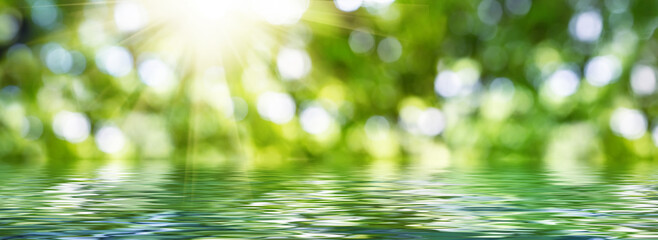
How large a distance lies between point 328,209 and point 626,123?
44.9ft

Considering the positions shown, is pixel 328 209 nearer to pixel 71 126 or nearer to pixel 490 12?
pixel 71 126

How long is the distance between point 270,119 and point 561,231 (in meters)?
14.2

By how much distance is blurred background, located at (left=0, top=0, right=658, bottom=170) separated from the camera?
1781 cm

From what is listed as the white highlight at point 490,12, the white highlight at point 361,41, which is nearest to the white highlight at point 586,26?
the white highlight at point 490,12

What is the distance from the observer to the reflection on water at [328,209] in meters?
4.14

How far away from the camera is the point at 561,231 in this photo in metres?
4.19

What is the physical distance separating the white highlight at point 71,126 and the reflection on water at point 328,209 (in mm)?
9280

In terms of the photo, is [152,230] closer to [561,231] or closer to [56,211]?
[56,211]

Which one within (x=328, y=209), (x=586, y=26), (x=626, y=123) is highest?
(x=586, y=26)

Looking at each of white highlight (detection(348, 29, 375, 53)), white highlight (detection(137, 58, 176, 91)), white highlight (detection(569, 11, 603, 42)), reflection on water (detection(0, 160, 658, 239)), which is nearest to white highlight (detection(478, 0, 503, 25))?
white highlight (detection(569, 11, 603, 42))

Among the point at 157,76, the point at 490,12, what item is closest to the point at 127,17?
the point at 157,76

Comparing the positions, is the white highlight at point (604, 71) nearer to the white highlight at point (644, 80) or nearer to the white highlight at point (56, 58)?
the white highlight at point (644, 80)

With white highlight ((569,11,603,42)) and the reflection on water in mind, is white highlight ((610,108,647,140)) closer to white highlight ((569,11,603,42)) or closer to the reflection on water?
white highlight ((569,11,603,42))

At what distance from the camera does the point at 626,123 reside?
17.9 m
